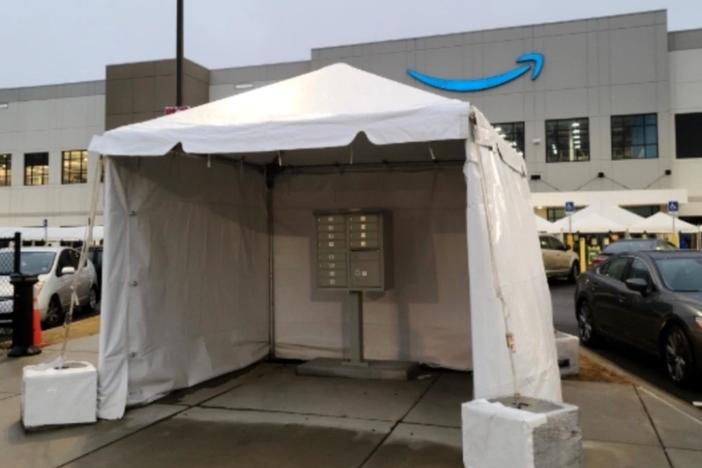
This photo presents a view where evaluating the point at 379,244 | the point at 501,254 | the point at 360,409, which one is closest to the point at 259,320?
the point at 379,244

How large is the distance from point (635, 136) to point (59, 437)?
29770 mm

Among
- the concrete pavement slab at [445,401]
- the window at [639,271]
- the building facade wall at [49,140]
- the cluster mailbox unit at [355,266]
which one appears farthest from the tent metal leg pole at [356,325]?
the building facade wall at [49,140]

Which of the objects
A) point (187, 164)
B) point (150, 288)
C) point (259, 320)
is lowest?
point (259, 320)

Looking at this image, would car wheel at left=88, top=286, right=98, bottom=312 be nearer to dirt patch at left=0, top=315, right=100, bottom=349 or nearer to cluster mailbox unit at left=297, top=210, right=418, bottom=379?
dirt patch at left=0, top=315, right=100, bottom=349

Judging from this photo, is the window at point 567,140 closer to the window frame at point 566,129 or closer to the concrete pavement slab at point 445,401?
the window frame at point 566,129

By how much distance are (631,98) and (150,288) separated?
28522mm

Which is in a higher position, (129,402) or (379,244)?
(379,244)

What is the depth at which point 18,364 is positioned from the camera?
335 inches

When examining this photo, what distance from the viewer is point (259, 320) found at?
834cm

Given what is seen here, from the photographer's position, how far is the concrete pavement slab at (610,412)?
542cm

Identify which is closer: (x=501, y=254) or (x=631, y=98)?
(x=501, y=254)

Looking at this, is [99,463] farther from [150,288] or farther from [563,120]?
[563,120]

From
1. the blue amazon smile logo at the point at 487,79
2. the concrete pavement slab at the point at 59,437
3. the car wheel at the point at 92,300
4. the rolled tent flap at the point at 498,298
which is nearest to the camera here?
the rolled tent flap at the point at 498,298

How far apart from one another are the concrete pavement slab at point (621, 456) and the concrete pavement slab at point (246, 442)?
1.62m
